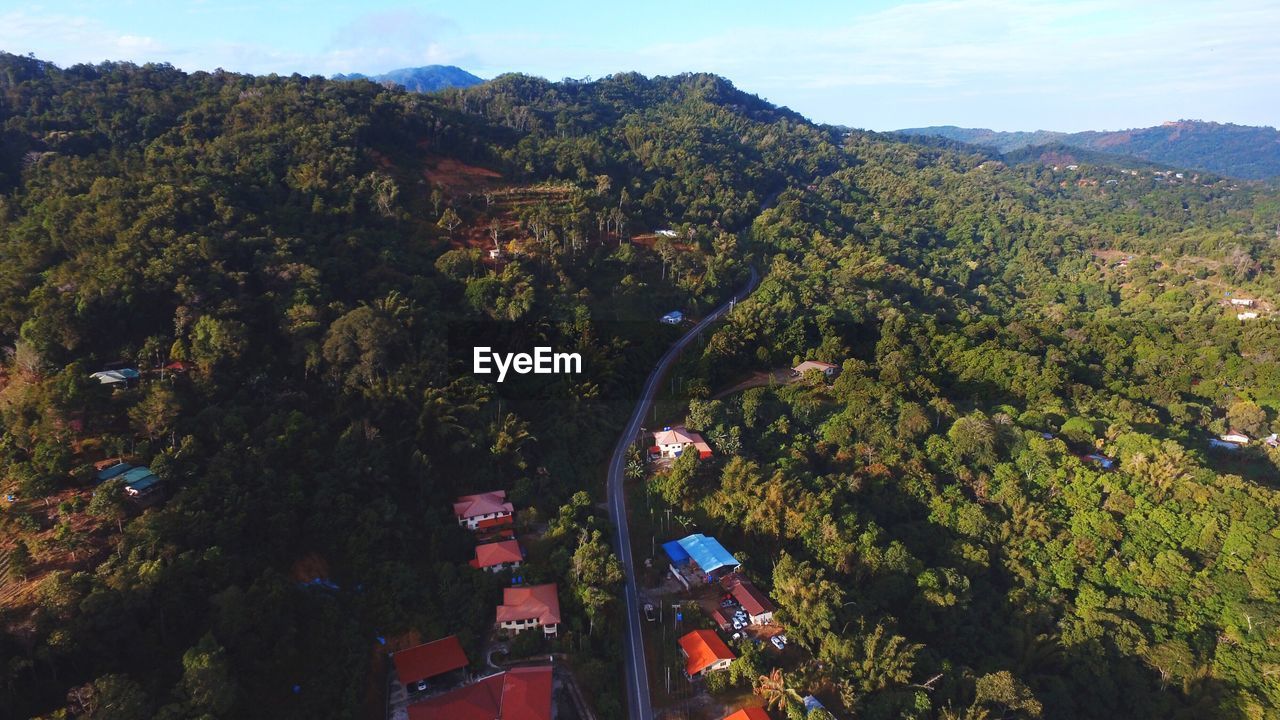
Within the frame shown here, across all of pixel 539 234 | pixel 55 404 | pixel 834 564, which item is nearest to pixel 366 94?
pixel 539 234

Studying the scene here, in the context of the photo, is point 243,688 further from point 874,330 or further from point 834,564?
point 874,330

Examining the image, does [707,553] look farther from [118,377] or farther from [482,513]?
[118,377]

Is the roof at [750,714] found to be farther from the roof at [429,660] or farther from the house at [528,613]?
the roof at [429,660]

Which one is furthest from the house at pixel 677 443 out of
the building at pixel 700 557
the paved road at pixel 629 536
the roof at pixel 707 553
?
the building at pixel 700 557

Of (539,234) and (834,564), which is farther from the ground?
(539,234)

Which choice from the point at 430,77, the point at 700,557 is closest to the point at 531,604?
the point at 700,557

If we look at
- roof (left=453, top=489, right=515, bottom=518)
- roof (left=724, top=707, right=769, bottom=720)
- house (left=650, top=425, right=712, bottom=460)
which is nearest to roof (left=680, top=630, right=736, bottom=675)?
roof (left=724, top=707, right=769, bottom=720)
